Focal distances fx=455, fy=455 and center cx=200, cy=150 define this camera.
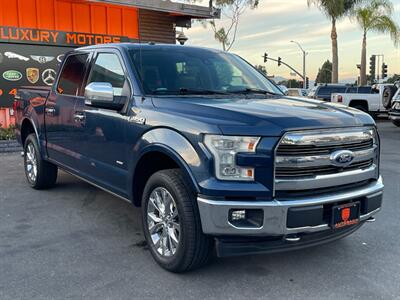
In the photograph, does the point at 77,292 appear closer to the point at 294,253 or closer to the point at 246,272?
the point at 246,272

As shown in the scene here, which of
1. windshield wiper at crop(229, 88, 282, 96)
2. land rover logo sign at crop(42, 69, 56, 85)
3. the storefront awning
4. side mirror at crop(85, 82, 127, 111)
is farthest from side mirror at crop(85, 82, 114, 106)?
land rover logo sign at crop(42, 69, 56, 85)

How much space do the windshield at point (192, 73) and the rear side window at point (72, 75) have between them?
1.03 meters

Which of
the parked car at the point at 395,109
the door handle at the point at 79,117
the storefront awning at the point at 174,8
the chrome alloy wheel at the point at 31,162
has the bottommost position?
the chrome alloy wheel at the point at 31,162

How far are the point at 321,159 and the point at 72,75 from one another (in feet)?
11.3

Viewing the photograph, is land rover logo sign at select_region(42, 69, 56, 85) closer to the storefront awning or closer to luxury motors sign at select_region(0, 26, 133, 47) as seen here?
luxury motors sign at select_region(0, 26, 133, 47)

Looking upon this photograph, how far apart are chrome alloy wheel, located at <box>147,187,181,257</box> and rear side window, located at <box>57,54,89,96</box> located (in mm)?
1938

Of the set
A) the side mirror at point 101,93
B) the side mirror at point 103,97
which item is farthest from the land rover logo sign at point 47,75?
the side mirror at point 101,93

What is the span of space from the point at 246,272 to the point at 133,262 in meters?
0.99

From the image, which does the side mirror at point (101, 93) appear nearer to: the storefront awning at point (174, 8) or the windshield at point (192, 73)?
the windshield at point (192, 73)

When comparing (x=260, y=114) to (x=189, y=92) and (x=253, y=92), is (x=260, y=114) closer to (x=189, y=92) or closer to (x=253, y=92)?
(x=189, y=92)

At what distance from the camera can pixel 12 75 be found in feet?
40.7

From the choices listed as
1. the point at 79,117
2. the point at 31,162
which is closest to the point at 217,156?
the point at 79,117

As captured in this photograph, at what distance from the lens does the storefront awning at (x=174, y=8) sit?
43.5ft

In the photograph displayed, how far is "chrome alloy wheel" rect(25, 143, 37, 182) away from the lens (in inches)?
256
